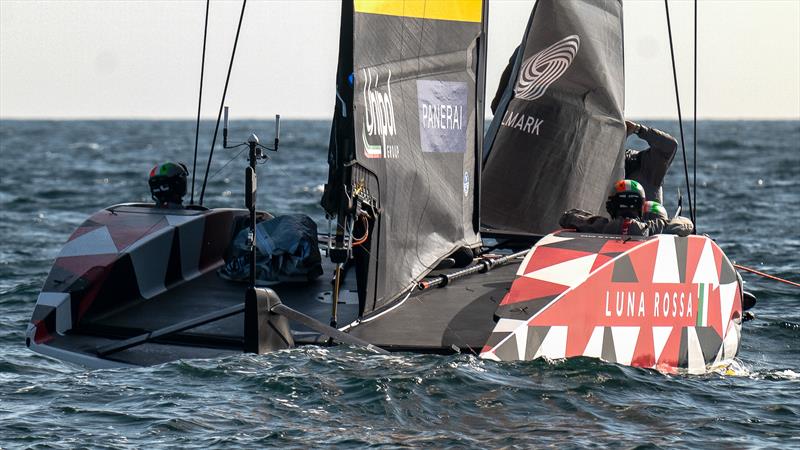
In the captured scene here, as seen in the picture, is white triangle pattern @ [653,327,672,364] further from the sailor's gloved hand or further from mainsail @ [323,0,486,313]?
the sailor's gloved hand

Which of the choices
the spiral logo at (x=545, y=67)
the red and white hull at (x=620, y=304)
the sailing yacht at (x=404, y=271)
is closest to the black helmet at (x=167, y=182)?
the sailing yacht at (x=404, y=271)

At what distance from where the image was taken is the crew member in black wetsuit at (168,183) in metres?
10.1

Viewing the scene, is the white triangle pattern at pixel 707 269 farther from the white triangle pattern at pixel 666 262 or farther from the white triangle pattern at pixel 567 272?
the white triangle pattern at pixel 567 272

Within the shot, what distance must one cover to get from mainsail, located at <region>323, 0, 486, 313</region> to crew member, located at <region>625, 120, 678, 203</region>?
189 cm

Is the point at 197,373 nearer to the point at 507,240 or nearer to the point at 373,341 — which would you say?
the point at 373,341

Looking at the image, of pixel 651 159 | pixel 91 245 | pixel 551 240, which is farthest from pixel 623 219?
pixel 91 245

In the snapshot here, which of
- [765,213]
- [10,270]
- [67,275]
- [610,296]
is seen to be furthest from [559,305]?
[765,213]

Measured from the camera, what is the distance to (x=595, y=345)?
26.8ft

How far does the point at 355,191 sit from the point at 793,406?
2.75 metres

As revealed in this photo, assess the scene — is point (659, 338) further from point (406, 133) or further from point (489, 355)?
point (406, 133)

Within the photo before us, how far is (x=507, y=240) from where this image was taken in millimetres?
11211

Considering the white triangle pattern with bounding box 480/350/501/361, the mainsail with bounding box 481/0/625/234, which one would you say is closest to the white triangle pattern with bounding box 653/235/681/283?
the white triangle pattern with bounding box 480/350/501/361

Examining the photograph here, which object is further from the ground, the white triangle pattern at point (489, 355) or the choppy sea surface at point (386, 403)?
the white triangle pattern at point (489, 355)

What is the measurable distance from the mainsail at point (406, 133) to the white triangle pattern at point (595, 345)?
50.5 inches
